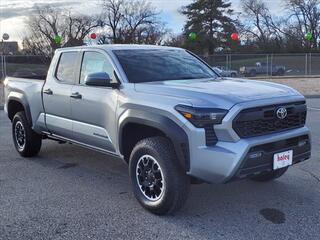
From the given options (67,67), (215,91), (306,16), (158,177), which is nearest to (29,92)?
(67,67)

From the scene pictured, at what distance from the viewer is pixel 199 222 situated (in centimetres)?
466

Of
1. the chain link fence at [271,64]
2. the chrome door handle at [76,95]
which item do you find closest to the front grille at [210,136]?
the chrome door handle at [76,95]

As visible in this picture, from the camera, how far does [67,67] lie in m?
6.46

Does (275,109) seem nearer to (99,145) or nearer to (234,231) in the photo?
(234,231)

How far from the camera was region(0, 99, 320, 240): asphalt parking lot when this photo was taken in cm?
440

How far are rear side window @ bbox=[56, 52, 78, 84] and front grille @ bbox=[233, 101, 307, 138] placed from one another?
2681 millimetres

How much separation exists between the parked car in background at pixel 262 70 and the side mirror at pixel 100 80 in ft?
111

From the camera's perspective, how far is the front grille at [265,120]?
14.4ft

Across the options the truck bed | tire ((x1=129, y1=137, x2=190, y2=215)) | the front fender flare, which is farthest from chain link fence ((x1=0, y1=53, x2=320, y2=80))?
tire ((x1=129, y1=137, x2=190, y2=215))

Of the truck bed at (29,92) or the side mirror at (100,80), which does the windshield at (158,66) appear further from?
the truck bed at (29,92)

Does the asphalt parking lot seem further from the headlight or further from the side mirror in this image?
the side mirror

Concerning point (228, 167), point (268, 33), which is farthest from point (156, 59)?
point (268, 33)

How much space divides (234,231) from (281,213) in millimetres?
722

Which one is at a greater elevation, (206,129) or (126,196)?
(206,129)
